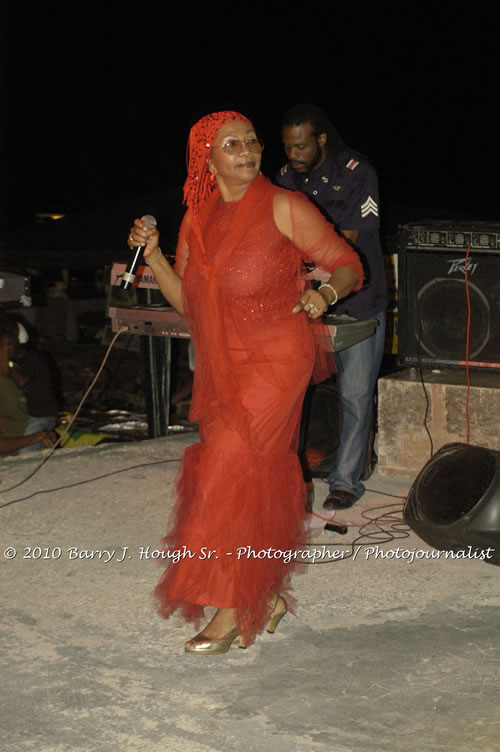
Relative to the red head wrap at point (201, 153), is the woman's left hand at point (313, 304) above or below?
below

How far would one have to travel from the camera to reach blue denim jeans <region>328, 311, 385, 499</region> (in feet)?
17.3

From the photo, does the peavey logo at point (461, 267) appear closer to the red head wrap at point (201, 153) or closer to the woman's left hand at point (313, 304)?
the red head wrap at point (201, 153)

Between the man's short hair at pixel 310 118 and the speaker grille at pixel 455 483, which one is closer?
the speaker grille at pixel 455 483

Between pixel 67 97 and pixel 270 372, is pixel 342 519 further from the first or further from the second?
pixel 67 97

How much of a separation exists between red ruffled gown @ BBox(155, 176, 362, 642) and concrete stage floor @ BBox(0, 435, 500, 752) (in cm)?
27

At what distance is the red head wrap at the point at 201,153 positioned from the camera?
11.7ft

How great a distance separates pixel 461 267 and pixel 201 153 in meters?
2.35

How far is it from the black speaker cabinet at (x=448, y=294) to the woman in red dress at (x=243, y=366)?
79.1 inches

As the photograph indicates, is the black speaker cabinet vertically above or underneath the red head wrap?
underneath

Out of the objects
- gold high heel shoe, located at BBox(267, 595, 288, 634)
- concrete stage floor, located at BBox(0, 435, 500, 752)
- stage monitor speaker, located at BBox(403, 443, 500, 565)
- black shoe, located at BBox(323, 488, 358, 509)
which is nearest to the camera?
concrete stage floor, located at BBox(0, 435, 500, 752)

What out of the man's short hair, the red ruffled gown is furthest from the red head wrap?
the man's short hair

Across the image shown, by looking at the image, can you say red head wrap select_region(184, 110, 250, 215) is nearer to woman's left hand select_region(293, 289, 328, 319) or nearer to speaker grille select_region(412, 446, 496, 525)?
woman's left hand select_region(293, 289, 328, 319)

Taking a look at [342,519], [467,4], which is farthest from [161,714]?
[467,4]

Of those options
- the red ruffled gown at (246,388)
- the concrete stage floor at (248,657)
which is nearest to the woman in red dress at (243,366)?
the red ruffled gown at (246,388)
